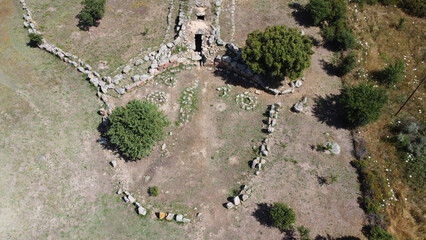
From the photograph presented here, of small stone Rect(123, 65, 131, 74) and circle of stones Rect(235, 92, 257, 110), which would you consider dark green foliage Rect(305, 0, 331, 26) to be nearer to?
circle of stones Rect(235, 92, 257, 110)

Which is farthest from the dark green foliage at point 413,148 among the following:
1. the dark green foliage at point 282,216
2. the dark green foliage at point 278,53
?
the dark green foliage at point 282,216

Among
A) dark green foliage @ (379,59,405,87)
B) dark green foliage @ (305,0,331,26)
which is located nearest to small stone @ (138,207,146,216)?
dark green foliage @ (379,59,405,87)

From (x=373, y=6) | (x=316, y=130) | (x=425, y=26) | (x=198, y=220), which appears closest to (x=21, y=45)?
(x=198, y=220)

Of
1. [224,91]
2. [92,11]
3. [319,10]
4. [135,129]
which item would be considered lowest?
[135,129]

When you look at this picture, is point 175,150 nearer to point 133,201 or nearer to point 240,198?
point 133,201

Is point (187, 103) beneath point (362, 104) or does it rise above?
beneath

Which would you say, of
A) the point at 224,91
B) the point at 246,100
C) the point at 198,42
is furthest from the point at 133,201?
the point at 198,42

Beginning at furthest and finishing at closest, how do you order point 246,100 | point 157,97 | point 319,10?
point 319,10 → point 246,100 → point 157,97
